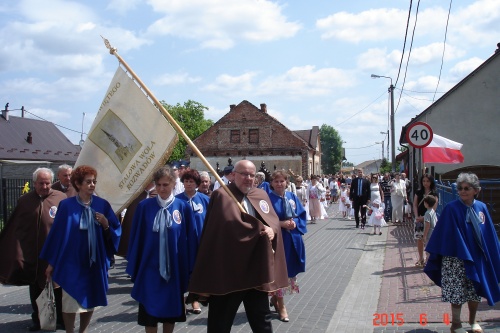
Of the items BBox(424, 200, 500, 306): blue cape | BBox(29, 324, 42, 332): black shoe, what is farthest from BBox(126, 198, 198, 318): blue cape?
BBox(424, 200, 500, 306): blue cape

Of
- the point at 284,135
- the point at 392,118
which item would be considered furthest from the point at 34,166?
the point at 284,135

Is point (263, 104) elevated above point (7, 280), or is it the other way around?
point (263, 104)

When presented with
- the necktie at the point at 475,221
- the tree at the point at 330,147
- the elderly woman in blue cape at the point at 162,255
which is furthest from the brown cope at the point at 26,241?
the tree at the point at 330,147

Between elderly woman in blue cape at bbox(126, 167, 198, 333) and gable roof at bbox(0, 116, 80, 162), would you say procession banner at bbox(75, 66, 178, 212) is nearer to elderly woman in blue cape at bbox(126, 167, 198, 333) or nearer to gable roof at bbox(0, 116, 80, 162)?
elderly woman in blue cape at bbox(126, 167, 198, 333)

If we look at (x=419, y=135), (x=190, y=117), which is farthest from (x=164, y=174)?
(x=190, y=117)

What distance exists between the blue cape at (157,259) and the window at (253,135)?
5372 centimetres

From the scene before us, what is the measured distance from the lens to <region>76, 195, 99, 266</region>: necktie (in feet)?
18.8

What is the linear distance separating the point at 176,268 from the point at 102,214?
1107 millimetres

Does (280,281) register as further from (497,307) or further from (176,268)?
(497,307)

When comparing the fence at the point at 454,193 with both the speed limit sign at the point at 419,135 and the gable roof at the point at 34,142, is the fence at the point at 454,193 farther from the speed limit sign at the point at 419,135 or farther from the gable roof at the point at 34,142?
the gable roof at the point at 34,142

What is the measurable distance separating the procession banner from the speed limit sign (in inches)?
271

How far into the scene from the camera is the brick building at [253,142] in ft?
191

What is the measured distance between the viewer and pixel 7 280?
6758 millimetres

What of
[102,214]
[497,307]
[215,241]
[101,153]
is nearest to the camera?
[215,241]
